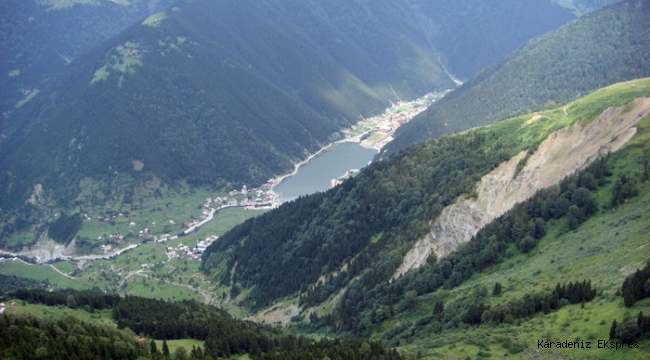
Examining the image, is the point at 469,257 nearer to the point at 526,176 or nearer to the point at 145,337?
the point at 526,176

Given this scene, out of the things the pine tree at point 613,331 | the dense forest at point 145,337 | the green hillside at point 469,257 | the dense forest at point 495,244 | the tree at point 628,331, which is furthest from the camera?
the dense forest at point 495,244

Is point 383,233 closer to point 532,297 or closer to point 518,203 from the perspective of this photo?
point 518,203

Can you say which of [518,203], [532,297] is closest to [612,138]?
[518,203]

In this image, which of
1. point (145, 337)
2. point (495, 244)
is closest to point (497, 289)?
point (495, 244)

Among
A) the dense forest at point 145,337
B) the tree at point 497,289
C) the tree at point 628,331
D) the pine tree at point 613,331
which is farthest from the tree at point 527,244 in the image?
the tree at point 628,331

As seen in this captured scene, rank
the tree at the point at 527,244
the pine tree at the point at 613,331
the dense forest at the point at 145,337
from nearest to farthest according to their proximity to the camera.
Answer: the pine tree at the point at 613,331 → the dense forest at the point at 145,337 → the tree at the point at 527,244

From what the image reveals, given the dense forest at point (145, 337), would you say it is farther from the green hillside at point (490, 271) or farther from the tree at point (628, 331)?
the tree at point (628, 331)

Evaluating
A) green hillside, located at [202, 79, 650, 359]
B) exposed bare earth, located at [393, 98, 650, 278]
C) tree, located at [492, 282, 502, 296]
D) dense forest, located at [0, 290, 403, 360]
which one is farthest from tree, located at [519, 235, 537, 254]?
dense forest, located at [0, 290, 403, 360]
